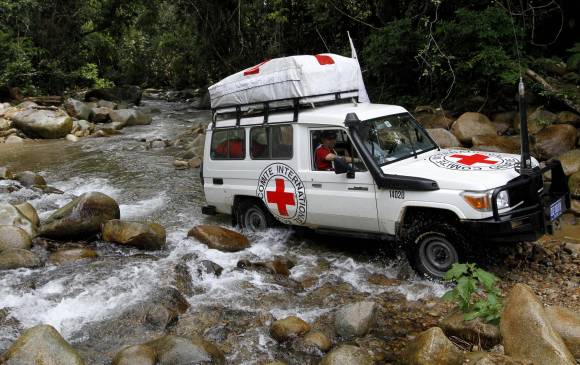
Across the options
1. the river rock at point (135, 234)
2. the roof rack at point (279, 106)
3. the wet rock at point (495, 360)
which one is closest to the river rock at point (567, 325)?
the wet rock at point (495, 360)

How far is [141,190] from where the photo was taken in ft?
41.3

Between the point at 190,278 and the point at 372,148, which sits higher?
the point at 372,148

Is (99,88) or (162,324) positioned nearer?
(162,324)

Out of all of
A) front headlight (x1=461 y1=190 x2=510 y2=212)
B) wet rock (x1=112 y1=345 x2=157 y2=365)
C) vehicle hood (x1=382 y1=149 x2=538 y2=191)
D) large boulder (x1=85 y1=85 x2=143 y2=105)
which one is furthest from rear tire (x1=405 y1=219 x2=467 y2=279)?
large boulder (x1=85 y1=85 x2=143 y2=105)

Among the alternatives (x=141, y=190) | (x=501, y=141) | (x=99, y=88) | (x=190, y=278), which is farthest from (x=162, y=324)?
(x=99, y=88)

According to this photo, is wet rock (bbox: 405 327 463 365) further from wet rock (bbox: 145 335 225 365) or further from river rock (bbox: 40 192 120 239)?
river rock (bbox: 40 192 120 239)

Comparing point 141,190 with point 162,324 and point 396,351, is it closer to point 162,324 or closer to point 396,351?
point 162,324

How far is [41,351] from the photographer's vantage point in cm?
480

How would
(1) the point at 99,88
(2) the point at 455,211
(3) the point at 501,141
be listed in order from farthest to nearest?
(1) the point at 99,88
(3) the point at 501,141
(2) the point at 455,211

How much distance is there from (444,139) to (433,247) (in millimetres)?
5263

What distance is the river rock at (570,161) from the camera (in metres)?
9.24

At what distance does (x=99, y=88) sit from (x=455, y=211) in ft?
85.6

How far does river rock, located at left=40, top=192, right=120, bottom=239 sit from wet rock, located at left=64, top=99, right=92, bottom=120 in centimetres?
1532

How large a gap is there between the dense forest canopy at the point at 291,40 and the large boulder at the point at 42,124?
471 centimetres
